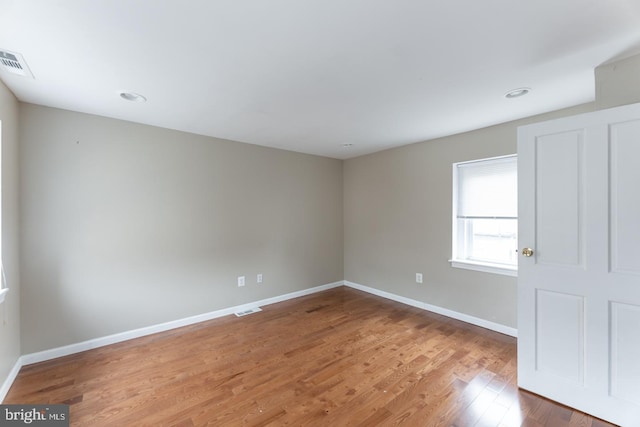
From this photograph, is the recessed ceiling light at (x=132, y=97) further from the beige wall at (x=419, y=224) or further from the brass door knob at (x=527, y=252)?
the brass door knob at (x=527, y=252)

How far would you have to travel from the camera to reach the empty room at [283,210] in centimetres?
154

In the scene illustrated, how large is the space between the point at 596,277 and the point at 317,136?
281 cm

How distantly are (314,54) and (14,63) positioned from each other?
192 cm

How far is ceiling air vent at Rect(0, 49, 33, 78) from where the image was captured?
167 cm

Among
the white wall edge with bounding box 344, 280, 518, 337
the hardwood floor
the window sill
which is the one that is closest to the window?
the window sill

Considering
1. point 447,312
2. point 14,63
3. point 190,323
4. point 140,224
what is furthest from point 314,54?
point 447,312

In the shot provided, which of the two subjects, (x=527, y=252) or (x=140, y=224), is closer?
(x=527, y=252)

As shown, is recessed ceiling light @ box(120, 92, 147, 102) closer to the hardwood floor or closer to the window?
the hardwood floor

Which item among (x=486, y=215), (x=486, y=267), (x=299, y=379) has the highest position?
(x=486, y=215)

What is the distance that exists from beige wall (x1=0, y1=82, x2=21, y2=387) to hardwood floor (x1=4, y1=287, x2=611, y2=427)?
283mm

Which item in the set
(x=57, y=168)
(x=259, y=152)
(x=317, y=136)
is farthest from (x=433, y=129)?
(x=57, y=168)

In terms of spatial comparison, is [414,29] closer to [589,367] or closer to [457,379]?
[589,367]

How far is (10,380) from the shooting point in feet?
6.81

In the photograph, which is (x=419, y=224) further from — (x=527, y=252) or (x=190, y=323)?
(x=190, y=323)
